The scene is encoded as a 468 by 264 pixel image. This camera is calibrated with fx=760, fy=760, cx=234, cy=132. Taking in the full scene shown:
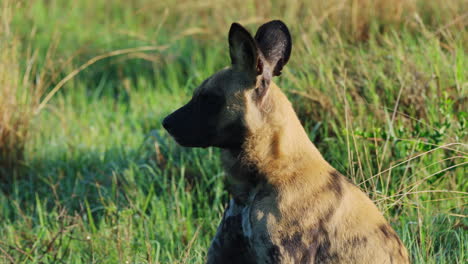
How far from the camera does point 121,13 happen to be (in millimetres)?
8156

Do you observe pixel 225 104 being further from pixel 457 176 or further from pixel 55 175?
pixel 55 175

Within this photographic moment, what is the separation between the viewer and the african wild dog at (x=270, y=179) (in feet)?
8.91

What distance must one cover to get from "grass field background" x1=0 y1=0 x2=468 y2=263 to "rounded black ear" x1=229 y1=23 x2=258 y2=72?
29.9 inches

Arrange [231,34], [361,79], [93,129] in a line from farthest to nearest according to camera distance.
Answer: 1. [93,129]
2. [361,79]
3. [231,34]

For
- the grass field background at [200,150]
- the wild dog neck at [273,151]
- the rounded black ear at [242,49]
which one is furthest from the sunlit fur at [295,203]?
the grass field background at [200,150]

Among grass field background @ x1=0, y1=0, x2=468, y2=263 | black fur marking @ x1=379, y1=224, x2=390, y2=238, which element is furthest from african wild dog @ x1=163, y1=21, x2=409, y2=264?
grass field background @ x1=0, y1=0, x2=468, y2=263

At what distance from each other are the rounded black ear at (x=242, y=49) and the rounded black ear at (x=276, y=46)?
0.09 metres

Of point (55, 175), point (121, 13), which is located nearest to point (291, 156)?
point (55, 175)

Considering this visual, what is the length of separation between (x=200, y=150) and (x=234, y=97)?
1813 mm

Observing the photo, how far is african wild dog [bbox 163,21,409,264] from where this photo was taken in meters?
2.71

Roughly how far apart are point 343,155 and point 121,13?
446 cm

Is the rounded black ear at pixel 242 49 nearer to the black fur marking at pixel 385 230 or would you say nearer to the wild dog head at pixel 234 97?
the wild dog head at pixel 234 97

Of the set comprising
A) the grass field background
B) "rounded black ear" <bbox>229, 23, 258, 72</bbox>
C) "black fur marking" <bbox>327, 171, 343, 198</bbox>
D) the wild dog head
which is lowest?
the grass field background

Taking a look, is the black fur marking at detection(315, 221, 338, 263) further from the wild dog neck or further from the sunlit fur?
the wild dog neck
